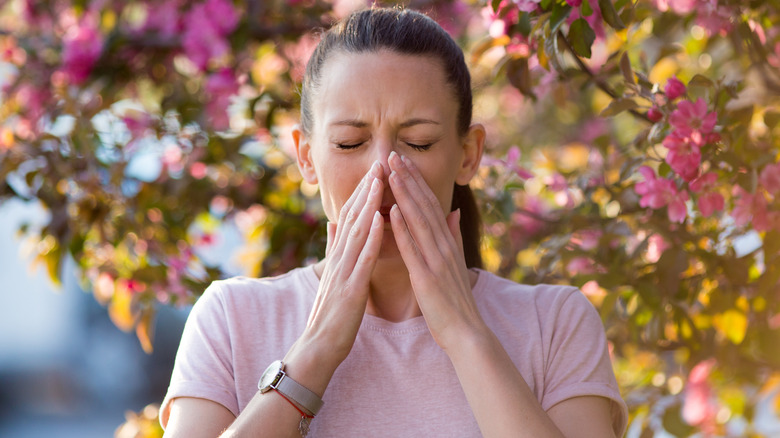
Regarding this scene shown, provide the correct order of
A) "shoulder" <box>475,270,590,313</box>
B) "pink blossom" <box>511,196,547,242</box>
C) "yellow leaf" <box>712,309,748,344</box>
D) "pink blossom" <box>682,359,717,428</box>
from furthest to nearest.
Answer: "pink blossom" <box>511,196,547,242</box> → "pink blossom" <box>682,359,717,428</box> → "yellow leaf" <box>712,309,748,344</box> → "shoulder" <box>475,270,590,313</box>

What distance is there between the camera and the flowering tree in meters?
1.86

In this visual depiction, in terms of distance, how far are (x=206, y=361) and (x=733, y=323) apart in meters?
1.38

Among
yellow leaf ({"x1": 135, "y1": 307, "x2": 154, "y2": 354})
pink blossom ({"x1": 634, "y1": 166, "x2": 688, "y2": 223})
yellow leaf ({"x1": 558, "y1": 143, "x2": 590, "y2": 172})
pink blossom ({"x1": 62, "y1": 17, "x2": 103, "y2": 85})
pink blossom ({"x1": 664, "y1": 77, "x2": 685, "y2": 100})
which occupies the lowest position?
yellow leaf ({"x1": 558, "y1": 143, "x2": 590, "y2": 172})

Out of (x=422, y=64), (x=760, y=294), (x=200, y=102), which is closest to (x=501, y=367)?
(x=422, y=64)

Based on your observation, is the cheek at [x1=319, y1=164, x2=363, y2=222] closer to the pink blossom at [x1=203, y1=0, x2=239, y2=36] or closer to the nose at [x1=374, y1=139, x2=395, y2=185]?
the nose at [x1=374, y1=139, x2=395, y2=185]

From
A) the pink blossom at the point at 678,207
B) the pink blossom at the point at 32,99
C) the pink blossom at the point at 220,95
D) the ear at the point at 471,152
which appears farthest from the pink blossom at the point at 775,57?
the pink blossom at the point at 32,99

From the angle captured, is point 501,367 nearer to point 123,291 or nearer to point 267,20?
point 123,291

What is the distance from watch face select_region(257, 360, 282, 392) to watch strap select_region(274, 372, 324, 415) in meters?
0.01

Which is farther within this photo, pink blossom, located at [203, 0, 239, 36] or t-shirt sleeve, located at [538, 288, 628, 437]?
pink blossom, located at [203, 0, 239, 36]

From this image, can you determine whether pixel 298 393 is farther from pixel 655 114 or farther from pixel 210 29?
pixel 210 29

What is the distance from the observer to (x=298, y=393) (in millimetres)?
1427

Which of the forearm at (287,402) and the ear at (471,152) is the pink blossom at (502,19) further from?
the forearm at (287,402)

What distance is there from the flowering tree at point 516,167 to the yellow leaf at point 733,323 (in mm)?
10

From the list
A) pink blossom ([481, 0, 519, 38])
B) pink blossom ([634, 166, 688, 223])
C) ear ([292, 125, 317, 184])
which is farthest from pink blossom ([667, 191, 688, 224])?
ear ([292, 125, 317, 184])
